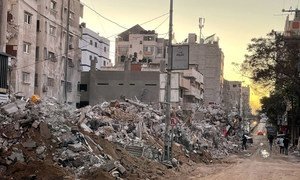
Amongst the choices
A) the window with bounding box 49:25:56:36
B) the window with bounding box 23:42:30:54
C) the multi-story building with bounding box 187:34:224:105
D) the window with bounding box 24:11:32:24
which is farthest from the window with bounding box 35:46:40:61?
the multi-story building with bounding box 187:34:224:105

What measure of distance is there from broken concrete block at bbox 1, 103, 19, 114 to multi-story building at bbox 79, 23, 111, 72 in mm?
55515

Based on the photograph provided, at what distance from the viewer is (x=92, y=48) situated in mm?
83188

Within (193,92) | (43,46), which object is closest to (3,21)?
(43,46)

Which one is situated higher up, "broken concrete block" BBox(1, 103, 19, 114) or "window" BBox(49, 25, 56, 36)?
"window" BBox(49, 25, 56, 36)

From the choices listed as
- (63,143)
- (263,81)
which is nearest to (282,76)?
(263,81)

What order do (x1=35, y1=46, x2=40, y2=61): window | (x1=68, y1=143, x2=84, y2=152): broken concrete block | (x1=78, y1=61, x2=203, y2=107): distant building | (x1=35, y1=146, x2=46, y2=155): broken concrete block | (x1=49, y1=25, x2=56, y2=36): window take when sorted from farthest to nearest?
1. (x1=78, y1=61, x2=203, y2=107): distant building
2. (x1=49, y1=25, x2=56, y2=36): window
3. (x1=35, y1=46, x2=40, y2=61): window
4. (x1=68, y1=143, x2=84, y2=152): broken concrete block
5. (x1=35, y1=146, x2=46, y2=155): broken concrete block

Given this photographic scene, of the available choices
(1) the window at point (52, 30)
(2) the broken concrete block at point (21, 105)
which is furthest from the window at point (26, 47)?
(2) the broken concrete block at point (21, 105)

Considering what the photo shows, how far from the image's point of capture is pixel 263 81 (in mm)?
47156

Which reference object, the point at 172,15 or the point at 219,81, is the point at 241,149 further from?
the point at 219,81

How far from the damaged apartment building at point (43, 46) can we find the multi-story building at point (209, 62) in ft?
166

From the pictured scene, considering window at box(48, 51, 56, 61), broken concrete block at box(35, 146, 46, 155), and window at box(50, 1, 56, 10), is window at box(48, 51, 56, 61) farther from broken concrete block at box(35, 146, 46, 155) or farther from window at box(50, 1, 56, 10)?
broken concrete block at box(35, 146, 46, 155)

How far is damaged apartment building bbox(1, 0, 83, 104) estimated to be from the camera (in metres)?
42.7

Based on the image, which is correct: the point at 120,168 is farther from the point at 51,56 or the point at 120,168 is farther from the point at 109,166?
the point at 51,56

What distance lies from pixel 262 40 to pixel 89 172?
31.8 meters
